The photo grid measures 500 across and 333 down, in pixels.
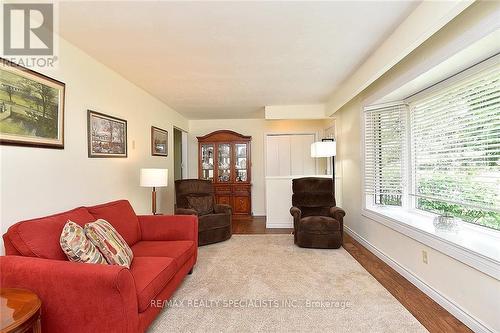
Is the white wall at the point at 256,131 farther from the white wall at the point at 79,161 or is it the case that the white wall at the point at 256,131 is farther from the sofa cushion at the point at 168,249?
the sofa cushion at the point at 168,249

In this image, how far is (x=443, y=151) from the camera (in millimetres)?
2533

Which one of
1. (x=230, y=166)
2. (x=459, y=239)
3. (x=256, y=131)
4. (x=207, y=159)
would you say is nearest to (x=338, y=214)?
(x=459, y=239)

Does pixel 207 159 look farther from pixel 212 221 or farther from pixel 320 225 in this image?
pixel 320 225

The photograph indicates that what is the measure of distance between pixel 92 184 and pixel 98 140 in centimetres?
48

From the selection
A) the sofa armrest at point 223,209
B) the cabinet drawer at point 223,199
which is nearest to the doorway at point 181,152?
the cabinet drawer at point 223,199

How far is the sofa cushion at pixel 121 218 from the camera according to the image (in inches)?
91.5

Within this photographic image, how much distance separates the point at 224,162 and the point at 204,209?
190cm

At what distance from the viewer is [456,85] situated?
2324mm

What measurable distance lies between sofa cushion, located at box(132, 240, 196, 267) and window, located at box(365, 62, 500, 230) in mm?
2566

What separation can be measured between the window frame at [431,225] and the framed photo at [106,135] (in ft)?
10.8

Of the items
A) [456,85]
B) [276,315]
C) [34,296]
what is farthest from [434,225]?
[34,296]

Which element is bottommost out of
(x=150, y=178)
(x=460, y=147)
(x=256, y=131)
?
(x=150, y=178)

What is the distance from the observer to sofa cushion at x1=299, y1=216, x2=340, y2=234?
11.6ft

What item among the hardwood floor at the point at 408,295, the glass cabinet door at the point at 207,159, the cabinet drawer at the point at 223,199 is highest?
the glass cabinet door at the point at 207,159
